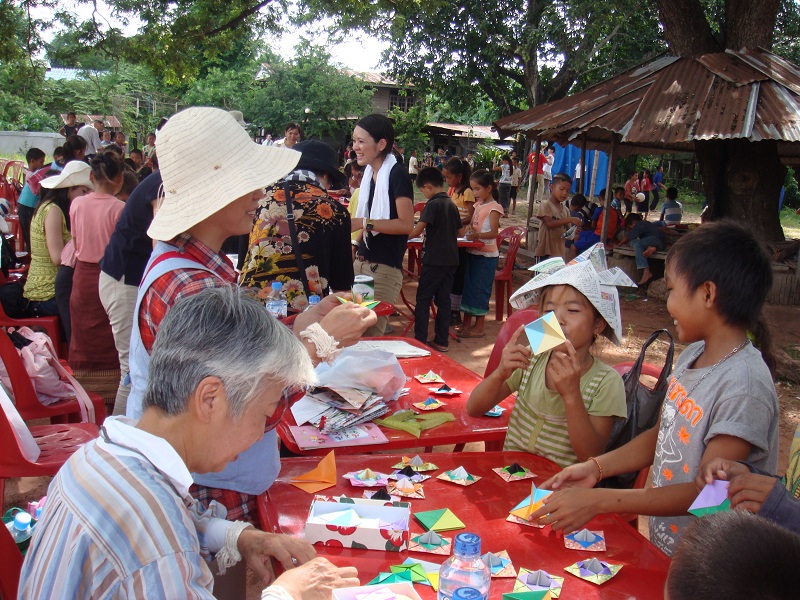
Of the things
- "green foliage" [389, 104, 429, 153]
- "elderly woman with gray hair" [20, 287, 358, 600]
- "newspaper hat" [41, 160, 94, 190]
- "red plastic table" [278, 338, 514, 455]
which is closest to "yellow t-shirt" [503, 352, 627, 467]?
"red plastic table" [278, 338, 514, 455]

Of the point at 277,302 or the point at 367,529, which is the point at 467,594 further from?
the point at 277,302

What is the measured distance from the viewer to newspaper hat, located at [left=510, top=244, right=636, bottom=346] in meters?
2.25

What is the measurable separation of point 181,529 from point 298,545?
472 mm

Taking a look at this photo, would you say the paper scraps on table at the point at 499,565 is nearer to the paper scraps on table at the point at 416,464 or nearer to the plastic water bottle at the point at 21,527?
the paper scraps on table at the point at 416,464

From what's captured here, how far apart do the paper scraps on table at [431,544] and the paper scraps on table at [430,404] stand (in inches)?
38.7

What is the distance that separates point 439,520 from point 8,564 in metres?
1.27

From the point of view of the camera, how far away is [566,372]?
2068mm

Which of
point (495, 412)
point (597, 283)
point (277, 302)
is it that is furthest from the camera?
point (277, 302)

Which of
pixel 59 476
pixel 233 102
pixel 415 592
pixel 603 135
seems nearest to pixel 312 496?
pixel 415 592

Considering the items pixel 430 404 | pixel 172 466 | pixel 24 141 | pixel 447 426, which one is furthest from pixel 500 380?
pixel 24 141

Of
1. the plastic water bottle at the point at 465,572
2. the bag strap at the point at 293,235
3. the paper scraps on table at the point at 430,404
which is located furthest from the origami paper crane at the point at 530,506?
the bag strap at the point at 293,235

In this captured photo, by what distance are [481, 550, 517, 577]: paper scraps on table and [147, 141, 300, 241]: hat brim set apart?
1.19 m

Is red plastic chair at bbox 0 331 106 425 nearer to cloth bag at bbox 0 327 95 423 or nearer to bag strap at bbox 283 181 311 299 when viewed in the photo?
cloth bag at bbox 0 327 95 423

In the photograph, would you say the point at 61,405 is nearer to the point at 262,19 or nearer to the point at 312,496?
the point at 312,496
